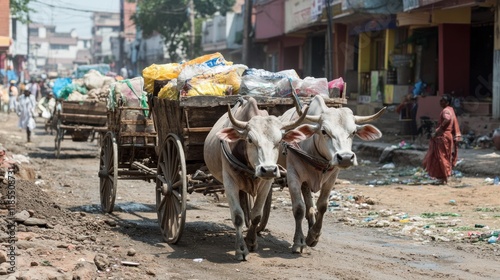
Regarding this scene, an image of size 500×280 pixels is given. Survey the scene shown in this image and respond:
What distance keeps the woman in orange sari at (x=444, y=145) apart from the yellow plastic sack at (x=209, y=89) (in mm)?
6762

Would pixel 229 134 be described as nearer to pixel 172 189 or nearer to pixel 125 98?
pixel 172 189

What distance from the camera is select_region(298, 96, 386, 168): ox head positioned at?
8.75 m

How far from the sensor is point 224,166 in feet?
29.9

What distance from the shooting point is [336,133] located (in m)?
8.95

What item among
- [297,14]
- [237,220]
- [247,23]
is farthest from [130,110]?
[297,14]

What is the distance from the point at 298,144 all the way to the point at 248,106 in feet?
2.51

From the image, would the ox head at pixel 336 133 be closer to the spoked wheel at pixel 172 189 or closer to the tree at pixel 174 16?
the spoked wheel at pixel 172 189

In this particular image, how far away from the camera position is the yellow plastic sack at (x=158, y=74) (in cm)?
1148

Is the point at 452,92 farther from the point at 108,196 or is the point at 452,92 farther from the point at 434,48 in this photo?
the point at 108,196

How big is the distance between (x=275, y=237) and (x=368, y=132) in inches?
74.3

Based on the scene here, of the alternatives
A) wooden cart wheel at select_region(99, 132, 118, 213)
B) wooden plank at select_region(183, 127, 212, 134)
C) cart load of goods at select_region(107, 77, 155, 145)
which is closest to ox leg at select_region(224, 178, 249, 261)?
wooden plank at select_region(183, 127, 212, 134)

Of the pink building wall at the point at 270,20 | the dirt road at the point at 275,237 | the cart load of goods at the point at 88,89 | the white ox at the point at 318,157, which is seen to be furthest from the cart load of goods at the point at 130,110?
the pink building wall at the point at 270,20

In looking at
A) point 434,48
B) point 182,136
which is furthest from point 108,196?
point 434,48

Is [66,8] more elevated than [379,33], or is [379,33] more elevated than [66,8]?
[66,8]
